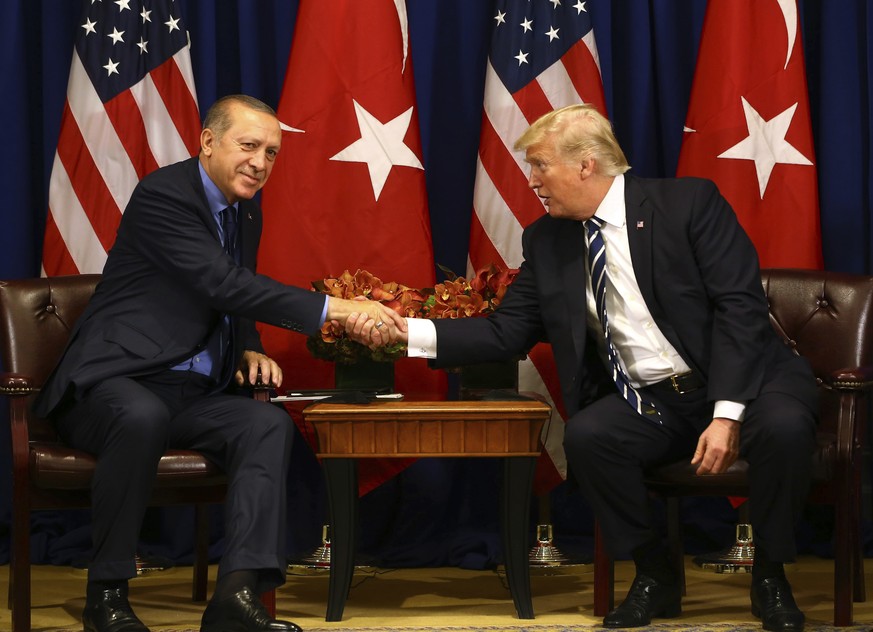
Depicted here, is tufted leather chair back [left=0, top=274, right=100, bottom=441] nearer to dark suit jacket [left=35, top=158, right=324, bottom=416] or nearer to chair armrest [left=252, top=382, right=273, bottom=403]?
dark suit jacket [left=35, top=158, right=324, bottom=416]

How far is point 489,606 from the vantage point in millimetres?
4020

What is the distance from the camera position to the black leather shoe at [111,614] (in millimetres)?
3340

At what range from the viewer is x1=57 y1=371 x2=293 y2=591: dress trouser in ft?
11.1

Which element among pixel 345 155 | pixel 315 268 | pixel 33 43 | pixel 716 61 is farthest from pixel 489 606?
pixel 33 43

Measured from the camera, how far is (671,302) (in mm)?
3730

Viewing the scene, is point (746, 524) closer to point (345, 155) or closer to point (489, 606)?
point (489, 606)

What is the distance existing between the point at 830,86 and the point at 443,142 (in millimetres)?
1571

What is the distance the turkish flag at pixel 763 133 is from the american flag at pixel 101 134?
6.83ft

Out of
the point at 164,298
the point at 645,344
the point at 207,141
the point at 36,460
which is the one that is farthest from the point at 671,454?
the point at 36,460

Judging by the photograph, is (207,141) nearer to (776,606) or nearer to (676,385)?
(676,385)

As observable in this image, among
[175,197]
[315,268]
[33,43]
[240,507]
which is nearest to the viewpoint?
[240,507]

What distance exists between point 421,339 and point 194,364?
2.38 ft

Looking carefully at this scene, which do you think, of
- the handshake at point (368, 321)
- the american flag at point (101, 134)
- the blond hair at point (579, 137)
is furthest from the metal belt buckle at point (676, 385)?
the american flag at point (101, 134)

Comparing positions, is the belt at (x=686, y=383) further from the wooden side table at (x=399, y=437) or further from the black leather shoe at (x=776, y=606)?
the black leather shoe at (x=776, y=606)
